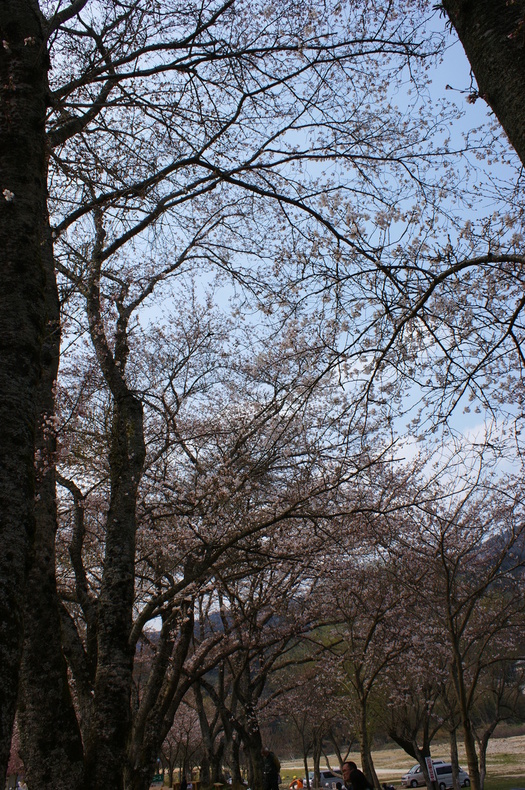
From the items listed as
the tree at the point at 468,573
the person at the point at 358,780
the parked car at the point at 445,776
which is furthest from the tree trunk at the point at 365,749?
the parked car at the point at 445,776

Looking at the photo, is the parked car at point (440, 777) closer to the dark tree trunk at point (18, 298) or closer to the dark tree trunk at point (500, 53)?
the dark tree trunk at point (18, 298)

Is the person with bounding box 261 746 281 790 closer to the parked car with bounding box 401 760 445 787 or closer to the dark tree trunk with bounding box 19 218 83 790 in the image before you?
the dark tree trunk with bounding box 19 218 83 790

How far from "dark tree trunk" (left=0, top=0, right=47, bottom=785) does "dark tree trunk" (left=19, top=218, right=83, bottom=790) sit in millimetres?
878

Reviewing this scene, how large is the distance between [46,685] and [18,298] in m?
2.85

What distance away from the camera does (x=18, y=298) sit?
243cm

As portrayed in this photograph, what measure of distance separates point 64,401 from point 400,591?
27.2 feet

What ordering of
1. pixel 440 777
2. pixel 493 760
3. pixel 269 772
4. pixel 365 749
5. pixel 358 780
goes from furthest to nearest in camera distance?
pixel 493 760 → pixel 440 777 → pixel 365 749 → pixel 269 772 → pixel 358 780

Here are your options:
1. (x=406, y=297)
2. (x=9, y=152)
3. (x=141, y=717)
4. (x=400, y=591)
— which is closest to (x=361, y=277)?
(x=406, y=297)

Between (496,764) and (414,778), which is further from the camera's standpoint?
(496,764)

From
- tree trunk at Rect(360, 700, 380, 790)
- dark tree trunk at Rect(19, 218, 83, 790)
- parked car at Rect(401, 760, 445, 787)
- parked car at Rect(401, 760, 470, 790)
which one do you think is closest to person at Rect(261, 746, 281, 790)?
tree trunk at Rect(360, 700, 380, 790)

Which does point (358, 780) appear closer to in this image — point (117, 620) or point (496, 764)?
point (117, 620)

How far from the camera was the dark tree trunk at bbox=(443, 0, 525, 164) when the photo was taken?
8.12 ft

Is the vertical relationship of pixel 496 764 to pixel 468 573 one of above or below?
below

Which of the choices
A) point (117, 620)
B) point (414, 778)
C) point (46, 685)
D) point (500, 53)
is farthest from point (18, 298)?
Answer: point (414, 778)
